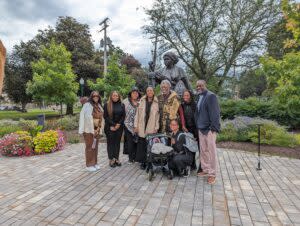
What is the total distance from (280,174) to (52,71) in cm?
1584

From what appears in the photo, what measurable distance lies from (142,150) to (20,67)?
2297cm

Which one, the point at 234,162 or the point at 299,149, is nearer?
the point at 234,162

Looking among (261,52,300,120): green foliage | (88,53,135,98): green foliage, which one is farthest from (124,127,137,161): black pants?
(88,53,135,98): green foliage

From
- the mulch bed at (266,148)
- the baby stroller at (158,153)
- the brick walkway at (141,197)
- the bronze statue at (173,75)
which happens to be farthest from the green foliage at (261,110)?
the baby stroller at (158,153)

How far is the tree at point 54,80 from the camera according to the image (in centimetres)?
1761

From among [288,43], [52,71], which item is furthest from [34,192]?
[52,71]

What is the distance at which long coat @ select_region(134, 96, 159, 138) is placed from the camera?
5.57m

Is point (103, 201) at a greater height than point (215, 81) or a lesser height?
lesser

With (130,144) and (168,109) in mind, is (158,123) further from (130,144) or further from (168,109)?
(130,144)

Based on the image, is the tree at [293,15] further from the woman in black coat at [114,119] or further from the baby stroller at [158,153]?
the woman in black coat at [114,119]

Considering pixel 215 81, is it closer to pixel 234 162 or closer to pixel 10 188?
pixel 234 162

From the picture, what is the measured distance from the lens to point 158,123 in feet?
18.4

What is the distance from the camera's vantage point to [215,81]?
19.1m

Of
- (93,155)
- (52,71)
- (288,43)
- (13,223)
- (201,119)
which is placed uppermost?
(52,71)
